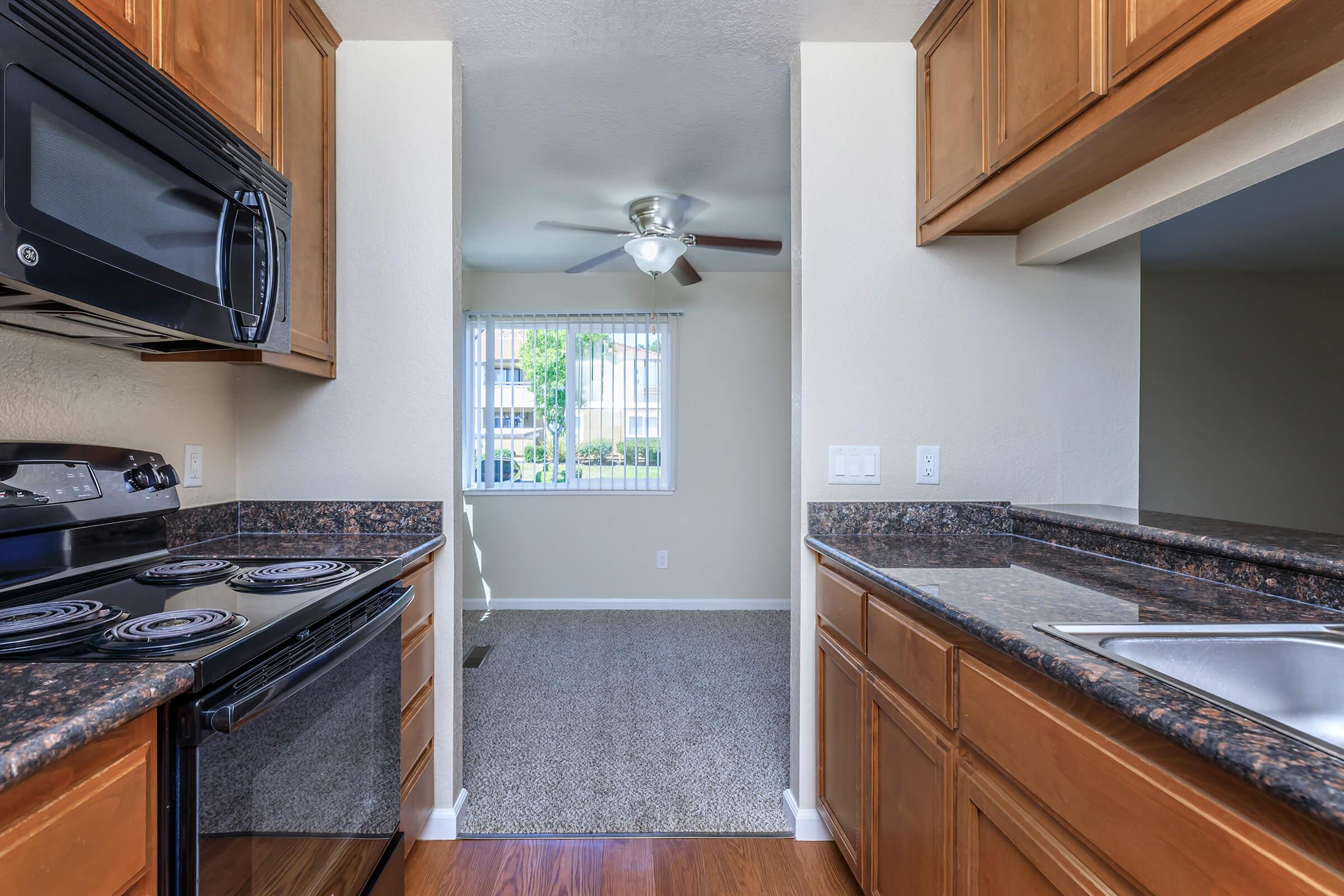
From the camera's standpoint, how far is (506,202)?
3133 mm

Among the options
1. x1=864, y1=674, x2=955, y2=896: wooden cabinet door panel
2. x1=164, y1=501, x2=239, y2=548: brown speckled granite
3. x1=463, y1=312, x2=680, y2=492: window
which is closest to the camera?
x1=864, y1=674, x2=955, y2=896: wooden cabinet door panel

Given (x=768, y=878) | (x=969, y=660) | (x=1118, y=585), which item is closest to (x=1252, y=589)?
(x=1118, y=585)

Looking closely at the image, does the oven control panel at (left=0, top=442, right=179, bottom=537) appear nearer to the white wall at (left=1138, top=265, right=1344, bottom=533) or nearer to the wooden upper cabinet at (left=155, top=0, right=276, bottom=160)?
the wooden upper cabinet at (left=155, top=0, right=276, bottom=160)

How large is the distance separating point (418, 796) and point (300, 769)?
31.5 inches

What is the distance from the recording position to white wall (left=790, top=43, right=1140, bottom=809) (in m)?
1.91

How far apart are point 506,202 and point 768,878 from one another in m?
3.05

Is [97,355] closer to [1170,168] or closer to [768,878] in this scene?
[768,878]

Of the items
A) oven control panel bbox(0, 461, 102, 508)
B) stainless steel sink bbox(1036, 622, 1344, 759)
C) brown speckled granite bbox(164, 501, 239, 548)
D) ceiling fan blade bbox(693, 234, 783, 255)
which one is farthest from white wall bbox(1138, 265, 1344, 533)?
oven control panel bbox(0, 461, 102, 508)

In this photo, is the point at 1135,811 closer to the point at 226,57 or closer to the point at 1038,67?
the point at 1038,67

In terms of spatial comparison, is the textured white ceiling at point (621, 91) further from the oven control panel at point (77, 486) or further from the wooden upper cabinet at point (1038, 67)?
the oven control panel at point (77, 486)

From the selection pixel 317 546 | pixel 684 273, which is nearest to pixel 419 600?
pixel 317 546

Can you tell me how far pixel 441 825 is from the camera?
185 cm

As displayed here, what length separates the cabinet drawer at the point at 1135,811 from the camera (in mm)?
551

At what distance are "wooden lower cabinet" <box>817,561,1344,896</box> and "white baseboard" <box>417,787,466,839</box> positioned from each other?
1.13 m
